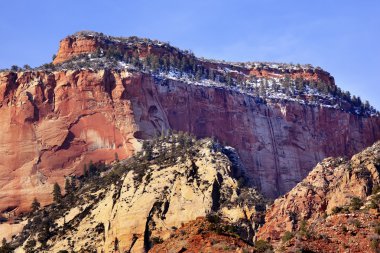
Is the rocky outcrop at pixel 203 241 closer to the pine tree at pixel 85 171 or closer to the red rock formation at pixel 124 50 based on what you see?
the pine tree at pixel 85 171

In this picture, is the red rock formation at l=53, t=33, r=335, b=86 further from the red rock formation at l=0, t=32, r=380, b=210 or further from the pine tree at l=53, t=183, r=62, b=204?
the pine tree at l=53, t=183, r=62, b=204

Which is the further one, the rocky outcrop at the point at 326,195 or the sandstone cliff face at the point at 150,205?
the sandstone cliff face at the point at 150,205

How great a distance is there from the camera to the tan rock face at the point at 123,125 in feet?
414

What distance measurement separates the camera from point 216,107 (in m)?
142

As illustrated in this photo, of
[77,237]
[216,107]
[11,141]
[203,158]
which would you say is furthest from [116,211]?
[216,107]

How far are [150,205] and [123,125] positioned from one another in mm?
28856

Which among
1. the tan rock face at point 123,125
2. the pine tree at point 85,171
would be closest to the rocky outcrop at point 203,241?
the pine tree at point 85,171

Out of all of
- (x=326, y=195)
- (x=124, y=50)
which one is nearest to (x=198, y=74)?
(x=124, y=50)

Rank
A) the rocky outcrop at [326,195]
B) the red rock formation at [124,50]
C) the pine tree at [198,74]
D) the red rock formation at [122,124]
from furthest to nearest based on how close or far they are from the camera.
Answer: the red rock formation at [124,50] → the pine tree at [198,74] → the red rock formation at [122,124] → the rocky outcrop at [326,195]

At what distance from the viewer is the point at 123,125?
129m

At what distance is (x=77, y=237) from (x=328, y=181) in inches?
949

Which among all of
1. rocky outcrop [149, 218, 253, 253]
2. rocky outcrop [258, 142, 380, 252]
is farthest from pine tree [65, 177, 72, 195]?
rocky outcrop [149, 218, 253, 253]

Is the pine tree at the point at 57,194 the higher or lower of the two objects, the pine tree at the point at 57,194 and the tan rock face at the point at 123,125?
the lower

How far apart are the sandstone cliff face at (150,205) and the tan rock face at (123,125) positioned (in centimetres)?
1525
